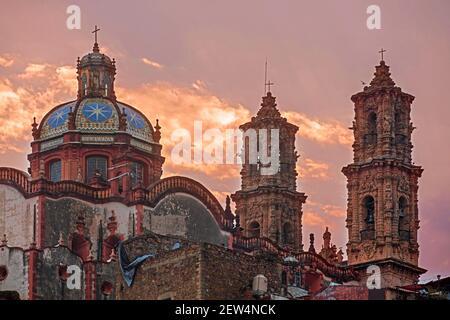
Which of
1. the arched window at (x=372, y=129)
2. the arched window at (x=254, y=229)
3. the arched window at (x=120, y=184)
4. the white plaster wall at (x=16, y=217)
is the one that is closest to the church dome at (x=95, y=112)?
the arched window at (x=120, y=184)

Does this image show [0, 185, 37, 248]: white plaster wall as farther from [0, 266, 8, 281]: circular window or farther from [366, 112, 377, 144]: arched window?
[366, 112, 377, 144]: arched window

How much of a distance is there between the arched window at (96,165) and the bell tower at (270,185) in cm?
1536

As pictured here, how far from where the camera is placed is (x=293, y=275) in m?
76.4

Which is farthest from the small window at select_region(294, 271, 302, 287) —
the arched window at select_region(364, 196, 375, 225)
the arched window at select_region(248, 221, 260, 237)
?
the arched window at select_region(248, 221, 260, 237)

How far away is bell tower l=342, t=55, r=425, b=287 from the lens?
91.6 meters

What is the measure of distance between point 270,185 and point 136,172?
1451 centimetres

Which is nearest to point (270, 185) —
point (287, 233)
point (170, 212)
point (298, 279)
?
point (287, 233)

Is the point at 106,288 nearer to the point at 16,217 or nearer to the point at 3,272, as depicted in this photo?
the point at 3,272

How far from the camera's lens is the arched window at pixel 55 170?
84.5 meters

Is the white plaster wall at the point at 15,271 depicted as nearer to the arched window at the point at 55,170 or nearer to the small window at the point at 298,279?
the arched window at the point at 55,170

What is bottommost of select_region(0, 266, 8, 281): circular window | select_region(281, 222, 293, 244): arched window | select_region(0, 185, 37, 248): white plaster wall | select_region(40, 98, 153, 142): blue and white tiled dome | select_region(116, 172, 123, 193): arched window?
select_region(0, 266, 8, 281): circular window

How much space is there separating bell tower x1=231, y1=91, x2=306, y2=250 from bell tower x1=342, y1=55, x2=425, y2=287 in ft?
15.5
